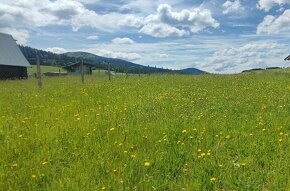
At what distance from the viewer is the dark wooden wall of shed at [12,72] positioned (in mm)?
55062

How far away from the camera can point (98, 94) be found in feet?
48.0

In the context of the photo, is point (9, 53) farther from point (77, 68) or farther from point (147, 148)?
point (147, 148)

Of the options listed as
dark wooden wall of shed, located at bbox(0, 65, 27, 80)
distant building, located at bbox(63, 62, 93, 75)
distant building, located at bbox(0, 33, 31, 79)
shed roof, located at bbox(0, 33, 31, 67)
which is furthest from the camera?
distant building, located at bbox(63, 62, 93, 75)

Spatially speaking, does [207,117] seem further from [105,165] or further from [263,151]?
[105,165]

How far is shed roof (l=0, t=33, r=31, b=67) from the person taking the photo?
185 feet

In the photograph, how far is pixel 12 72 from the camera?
190 ft

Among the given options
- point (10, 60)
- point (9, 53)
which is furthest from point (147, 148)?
point (9, 53)

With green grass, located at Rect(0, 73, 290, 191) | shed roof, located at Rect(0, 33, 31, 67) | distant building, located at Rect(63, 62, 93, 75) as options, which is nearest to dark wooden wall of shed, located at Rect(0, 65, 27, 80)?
shed roof, located at Rect(0, 33, 31, 67)

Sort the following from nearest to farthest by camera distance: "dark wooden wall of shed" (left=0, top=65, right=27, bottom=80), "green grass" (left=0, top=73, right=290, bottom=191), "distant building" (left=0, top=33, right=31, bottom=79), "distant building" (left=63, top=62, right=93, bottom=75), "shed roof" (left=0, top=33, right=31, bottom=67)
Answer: "green grass" (left=0, top=73, right=290, bottom=191) < "dark wooden wall of shed" (left=0, top=65, right=27, bottom=80) < "distant building" (left=0, top=33, right=31, bottom=79) < "shed roof" (left=0, top=33, right=31, bottom=67) < "distant building" (left=63, top=62, right=93, bottom=75)

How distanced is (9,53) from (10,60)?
254cm

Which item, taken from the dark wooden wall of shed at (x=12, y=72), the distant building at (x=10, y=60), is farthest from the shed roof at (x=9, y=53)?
the dark wooden wall of shed at (x=12, y=72)

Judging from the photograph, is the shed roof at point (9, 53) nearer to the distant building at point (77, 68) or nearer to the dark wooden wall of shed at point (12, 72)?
the dark wooden wall of shed at point (12, 72)

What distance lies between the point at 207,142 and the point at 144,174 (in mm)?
2008

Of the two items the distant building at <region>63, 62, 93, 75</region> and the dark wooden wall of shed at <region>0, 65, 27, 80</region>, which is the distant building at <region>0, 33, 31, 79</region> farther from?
the distant building at <region>63, 62, 93, 75</region>
